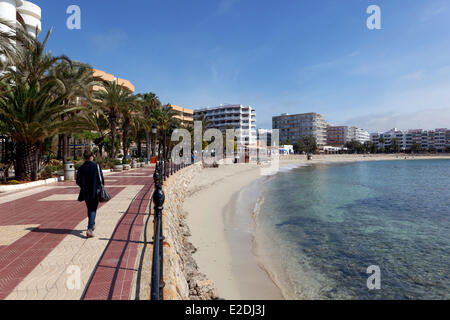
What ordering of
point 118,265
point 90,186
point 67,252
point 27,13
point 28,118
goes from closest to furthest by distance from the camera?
point 118,265 < point 67,252 < point 90,186 < point 28,118 < point 27,13

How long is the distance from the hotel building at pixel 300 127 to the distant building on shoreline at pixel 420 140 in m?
46.6

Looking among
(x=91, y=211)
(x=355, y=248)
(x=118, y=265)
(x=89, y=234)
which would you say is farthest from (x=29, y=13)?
(x=355, y=248)

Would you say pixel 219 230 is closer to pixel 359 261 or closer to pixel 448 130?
pixel 359 261

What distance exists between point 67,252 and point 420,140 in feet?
681

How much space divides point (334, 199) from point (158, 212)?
63.5 feet

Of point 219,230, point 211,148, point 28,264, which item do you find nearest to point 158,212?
point 28,264

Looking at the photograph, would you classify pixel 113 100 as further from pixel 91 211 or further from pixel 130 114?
pixel 91 211

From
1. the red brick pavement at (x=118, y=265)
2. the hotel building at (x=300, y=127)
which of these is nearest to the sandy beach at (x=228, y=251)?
the red brick pavement at (x=118, y=265)

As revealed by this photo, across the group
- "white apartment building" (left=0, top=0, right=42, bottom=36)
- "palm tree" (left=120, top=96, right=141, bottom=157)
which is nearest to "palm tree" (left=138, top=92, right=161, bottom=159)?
"palm tree" (left=120, top=96, right=141, bottom=157)

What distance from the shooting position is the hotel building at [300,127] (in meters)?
132

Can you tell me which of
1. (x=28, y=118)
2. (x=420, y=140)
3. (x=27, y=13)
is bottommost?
(x=28, y=118)

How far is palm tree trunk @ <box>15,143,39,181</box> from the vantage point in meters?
12.0

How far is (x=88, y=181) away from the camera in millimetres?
4898

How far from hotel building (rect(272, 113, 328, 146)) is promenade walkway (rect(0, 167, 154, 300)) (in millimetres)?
128196
